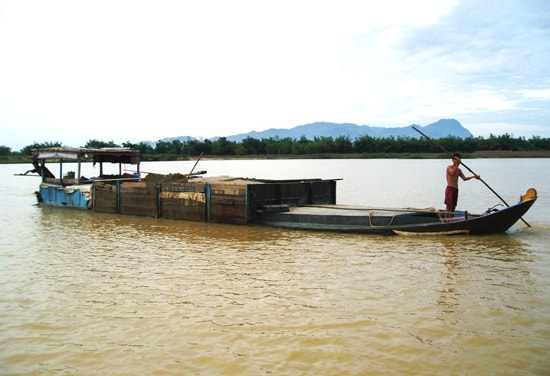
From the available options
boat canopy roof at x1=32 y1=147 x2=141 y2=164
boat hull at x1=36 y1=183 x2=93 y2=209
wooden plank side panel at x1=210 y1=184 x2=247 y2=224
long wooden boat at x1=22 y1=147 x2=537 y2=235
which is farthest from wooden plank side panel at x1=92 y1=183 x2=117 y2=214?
wooden plank side panel at x1=210 y1=184 x2=247 y2=224

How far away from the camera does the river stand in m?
5.34

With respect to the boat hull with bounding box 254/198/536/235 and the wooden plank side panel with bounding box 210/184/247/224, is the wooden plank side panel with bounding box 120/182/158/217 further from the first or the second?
the boat hull with bounding box 254/198/536/235

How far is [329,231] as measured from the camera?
13.4m

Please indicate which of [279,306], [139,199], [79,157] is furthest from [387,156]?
[279,306]

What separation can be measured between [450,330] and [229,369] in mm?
3006

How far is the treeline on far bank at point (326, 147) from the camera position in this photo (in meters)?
87.4

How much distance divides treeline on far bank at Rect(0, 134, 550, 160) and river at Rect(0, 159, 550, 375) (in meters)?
72.4

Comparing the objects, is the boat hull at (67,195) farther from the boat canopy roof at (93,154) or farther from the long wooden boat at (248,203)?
the boat canopy roof at (93,154)

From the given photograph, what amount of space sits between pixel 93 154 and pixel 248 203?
10.4m

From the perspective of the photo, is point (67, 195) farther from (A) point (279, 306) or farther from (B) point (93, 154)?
(A) point (279, 306)

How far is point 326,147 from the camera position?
99.1 meters

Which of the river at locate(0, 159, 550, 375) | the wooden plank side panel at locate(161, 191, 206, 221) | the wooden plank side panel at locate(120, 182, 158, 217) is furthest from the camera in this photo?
the wooden plank side panel at locate(120, 182, 158, 217)

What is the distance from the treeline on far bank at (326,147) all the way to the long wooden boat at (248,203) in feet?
194

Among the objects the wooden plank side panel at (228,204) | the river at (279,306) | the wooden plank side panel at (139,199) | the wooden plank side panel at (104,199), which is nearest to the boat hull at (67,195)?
the wooden plank side panel at (104,199)
